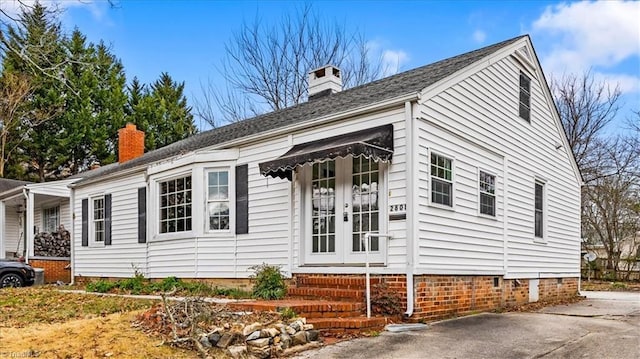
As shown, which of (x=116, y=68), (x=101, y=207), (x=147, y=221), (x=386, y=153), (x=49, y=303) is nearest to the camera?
(x=386, y=153)

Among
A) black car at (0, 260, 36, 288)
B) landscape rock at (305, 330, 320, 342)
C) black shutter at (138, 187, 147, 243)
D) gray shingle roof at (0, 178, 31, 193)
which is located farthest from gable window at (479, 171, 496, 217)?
gray shingle roof at (0, 178, 31, 193)

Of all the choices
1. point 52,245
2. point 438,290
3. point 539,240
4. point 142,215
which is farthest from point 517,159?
point 52,245

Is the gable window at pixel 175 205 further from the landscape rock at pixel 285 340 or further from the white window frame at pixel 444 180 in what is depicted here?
the landscape rock at pixel 285 340

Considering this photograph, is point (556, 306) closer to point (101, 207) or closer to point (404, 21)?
point (404, 21)

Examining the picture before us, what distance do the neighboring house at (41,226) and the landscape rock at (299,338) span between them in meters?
13.6

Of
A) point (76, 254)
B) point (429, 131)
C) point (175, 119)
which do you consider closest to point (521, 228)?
point (429, 131)

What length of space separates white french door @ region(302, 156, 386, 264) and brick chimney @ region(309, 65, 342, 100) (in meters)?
4.68

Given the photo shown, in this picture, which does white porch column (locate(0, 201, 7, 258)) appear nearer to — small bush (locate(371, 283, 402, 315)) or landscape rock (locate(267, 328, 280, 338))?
small bush (locate(371, 283, 402, 315))

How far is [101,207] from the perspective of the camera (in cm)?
1443

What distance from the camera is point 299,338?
6043mm

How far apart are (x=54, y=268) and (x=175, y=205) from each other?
349 inches

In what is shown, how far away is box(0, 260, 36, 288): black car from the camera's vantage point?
13.9m

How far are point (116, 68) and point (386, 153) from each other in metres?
27.4

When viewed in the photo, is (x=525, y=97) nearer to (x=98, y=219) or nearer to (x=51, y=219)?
(x=98, y=219)
